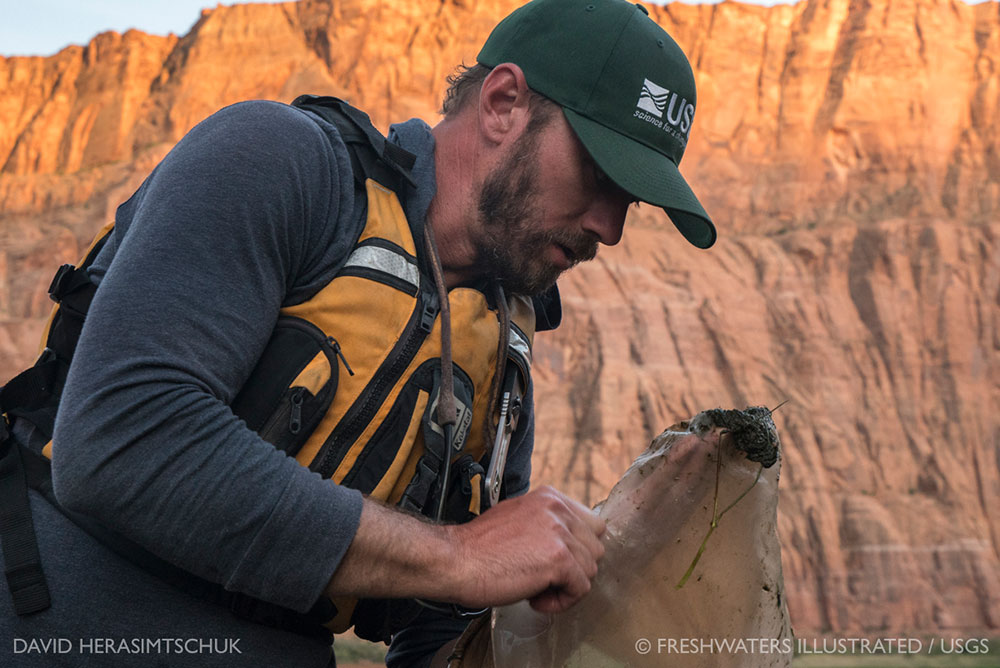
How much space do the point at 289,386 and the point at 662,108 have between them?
818mm

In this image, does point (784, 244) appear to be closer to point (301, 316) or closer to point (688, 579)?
point (688, 579)

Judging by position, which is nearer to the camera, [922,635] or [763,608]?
[763,608]

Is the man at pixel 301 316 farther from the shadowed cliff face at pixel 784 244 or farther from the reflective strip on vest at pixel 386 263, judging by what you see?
the shadowed cliff face at pixel 784 244

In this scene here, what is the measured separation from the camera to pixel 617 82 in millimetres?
1669

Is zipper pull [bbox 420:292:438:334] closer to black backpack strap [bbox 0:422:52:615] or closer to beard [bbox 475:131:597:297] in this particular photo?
beard [bbox 475:131:597:297]

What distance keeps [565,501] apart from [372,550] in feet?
1.24

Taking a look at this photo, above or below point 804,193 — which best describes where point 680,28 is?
above

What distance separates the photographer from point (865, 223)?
25.6 meters

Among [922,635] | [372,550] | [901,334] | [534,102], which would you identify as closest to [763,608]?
[372,550]

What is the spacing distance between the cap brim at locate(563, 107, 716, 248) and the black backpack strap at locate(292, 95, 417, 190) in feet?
0.98

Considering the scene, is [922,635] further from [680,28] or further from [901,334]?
[680,28]

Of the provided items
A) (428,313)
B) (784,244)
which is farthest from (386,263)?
(784,244)

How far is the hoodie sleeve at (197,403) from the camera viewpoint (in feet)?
4.05

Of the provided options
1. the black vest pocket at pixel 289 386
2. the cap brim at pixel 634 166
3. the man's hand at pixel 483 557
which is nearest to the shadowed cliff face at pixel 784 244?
the cap brim at pixel 634 166
